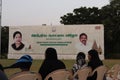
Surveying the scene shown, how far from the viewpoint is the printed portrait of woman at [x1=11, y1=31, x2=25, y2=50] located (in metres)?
49.5

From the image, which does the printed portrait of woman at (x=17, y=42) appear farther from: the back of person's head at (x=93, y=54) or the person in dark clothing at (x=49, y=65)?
the person in dark clothing at (x=49, y=65)

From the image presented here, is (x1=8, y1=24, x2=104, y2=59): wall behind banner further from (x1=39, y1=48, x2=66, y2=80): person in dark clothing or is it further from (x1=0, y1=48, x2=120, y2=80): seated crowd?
(x1=39, y1=48, x2=66, y2=80): person in dark clothing

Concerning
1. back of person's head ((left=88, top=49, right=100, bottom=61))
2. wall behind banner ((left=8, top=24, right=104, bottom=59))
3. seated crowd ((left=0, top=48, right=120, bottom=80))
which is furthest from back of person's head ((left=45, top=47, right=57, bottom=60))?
wall behind banner ((left=8, top=24, right=104, bottom=59))

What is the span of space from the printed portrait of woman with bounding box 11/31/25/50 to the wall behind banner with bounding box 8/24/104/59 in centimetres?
14

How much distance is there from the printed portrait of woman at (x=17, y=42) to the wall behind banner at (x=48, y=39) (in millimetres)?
144

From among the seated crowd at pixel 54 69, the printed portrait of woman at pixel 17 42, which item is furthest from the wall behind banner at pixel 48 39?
the seated crowd at pixel 54 69

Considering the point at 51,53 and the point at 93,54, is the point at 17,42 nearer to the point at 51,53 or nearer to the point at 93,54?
the point at 93,54

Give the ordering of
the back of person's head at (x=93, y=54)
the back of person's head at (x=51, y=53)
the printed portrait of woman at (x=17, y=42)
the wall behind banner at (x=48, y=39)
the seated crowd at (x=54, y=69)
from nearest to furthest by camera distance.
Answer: the seated crowd at (x=54, y=69) → the back of person's head at (x=51, y=53) → the back of person's head at (x=93, y=54) → the wall behind banner at (x=48, y=39) → the printed portrait of woman at (x=17, y=42)

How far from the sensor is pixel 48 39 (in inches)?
1969

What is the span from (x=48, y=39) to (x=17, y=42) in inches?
148

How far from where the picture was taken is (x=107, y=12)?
196 feet

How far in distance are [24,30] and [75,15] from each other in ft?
59.4

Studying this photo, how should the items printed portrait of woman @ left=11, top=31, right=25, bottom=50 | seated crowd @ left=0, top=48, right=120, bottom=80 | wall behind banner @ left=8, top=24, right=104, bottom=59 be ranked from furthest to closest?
printed portrait of woman @ left=11, top=31, right=25, bottom=50
wall behind banner @ left=8, top=24, right=104, bottom=59
seated crowd @ left=0, top=48, right=120, bottom=80

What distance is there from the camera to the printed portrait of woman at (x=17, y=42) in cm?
4947
